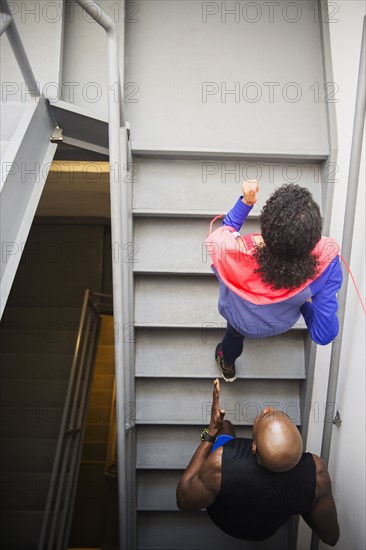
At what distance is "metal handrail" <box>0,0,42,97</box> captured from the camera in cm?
178

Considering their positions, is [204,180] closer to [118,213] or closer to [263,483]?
[118,213]

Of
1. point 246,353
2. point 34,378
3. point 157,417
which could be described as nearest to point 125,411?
point 157,417

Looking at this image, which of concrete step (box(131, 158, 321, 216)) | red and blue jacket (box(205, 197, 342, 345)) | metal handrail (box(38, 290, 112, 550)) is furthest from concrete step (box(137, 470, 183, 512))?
concrete step (box(131, 158, 321, 216))

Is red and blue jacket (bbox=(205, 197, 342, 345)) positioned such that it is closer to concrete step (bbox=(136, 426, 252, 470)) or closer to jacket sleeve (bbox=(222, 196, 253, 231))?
jacket sleeve (bbox=(222, 196, 253, 231))

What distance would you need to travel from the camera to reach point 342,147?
2891 millimetres

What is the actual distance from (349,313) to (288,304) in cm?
68

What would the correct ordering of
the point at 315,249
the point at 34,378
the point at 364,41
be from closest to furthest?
1. the point at 315,249
2. the point at 364,41
3. the point at 34,378

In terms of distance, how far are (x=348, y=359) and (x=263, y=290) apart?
90 cm

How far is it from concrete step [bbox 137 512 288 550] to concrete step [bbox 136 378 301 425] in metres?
0.61

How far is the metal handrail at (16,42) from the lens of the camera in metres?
1.78

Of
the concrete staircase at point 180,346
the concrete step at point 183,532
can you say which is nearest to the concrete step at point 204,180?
the concrete staircase at point 180,346

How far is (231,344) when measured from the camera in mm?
2568

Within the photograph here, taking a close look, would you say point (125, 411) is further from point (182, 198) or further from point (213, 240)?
point (182, 198)

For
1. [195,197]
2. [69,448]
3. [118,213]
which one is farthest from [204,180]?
[69,448]
